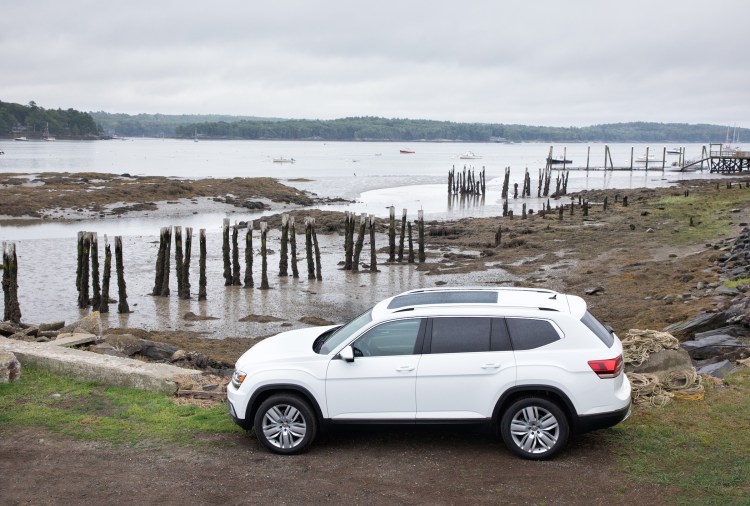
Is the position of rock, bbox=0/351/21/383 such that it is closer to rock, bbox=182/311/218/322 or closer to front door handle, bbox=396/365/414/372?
front door handle, bbox=396/365/414/372

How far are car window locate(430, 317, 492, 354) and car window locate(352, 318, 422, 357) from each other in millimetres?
225

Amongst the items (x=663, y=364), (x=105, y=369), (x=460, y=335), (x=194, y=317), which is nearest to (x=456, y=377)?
(x=460, y=335)

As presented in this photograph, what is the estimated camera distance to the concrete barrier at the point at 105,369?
1105cm

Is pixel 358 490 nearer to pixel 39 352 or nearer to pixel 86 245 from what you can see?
pixel 39 352

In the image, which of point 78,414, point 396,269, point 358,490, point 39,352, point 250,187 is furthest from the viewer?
point 250,187

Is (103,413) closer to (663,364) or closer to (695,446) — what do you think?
(695,446)

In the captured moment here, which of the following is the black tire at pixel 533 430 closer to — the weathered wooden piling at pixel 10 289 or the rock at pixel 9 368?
the rock at pixel 9 368

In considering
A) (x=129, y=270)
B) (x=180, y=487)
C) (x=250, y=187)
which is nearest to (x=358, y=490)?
(x=180, y=487)

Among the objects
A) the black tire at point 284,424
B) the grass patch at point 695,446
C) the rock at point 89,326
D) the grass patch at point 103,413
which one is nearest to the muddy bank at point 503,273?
the rock at point 89,326

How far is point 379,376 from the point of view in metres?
8.44

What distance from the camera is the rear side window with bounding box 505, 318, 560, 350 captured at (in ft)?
27.3

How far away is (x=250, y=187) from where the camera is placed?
61.1 metres

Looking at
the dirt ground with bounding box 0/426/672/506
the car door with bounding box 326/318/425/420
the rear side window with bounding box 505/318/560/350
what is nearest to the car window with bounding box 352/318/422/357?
the car door with bounding box 326/318/425/420

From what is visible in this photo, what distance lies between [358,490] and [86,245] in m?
19.3
